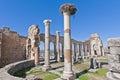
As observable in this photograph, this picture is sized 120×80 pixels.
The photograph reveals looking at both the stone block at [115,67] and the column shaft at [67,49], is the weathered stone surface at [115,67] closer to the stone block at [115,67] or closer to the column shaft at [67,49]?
the stone block at [115,67]

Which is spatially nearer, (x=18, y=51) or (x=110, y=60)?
(x=110, y=60)

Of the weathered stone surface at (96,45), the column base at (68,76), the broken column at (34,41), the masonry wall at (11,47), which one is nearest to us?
the column base at (68,76)

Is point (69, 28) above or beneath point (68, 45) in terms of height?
above

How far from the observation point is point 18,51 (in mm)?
27438

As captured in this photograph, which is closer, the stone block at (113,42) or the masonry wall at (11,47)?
the stone block at (113,42)

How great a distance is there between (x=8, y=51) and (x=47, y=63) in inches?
374

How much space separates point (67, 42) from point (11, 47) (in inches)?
586

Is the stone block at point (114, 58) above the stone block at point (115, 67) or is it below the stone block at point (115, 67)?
above

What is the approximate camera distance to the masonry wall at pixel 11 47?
79.2ft

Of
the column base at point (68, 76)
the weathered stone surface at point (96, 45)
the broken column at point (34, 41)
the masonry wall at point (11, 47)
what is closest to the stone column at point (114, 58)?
the column base at point (68, 76)

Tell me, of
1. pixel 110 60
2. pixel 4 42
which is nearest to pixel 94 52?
pixel 4 42

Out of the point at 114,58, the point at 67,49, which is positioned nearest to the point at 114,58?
the point at 114,58

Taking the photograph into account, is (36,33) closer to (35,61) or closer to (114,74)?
(35,61)

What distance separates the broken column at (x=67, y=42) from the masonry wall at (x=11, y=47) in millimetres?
13079
